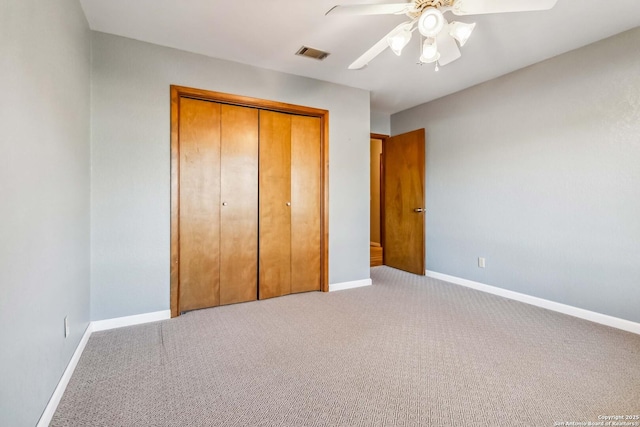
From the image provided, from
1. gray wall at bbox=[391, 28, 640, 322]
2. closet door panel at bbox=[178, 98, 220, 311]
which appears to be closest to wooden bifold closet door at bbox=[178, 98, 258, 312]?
closet door panel at bbox=[178, 98, 220, 311]

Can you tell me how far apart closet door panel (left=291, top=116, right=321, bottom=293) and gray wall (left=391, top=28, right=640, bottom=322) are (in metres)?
1.86

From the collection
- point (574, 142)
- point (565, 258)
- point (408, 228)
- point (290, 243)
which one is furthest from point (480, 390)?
point (408, 228)

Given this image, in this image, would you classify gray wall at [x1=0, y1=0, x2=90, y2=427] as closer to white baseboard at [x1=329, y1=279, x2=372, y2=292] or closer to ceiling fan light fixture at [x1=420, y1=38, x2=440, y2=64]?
ceiling fan light fixture at [x1=420, y1=38, x2=440, y2=64]

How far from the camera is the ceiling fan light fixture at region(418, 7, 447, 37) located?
1.63m

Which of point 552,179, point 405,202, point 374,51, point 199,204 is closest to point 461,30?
point 374,51

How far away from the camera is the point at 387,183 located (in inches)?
186

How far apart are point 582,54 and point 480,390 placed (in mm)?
3070

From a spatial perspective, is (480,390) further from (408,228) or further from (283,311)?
(408,228)

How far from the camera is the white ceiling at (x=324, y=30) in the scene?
6.93ft

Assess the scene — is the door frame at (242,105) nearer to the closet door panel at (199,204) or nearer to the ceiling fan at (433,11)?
the closet door panel at (199,204)

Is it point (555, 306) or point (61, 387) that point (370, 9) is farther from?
point (555, 306)

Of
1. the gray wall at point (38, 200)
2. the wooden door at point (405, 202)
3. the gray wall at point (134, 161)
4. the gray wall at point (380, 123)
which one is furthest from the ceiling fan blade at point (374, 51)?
the gray wall at point (380, 123)

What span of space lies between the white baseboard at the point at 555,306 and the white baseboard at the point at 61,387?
12.8 feet

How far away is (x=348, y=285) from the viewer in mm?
3596
